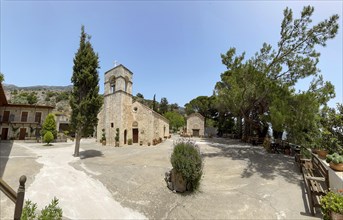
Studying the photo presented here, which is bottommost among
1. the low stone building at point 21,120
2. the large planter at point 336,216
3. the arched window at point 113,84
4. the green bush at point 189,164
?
the large planter at point 336,216

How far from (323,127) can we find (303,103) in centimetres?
315

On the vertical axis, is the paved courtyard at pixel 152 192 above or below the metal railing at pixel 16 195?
below

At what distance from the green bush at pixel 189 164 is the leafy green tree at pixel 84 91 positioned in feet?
26.4

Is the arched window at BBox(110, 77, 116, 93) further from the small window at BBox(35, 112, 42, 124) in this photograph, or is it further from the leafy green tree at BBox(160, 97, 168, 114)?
the leafy green tree at BBox(160, 97, 168, 114)

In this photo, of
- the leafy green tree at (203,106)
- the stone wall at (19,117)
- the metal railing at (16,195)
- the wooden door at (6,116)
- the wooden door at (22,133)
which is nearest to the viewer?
the metal railing at (16,195)

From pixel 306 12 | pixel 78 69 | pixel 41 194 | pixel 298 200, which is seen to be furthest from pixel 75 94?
pixel 306 12

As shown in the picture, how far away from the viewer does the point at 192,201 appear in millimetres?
7148

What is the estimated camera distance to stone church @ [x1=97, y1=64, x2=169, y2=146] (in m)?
21.3

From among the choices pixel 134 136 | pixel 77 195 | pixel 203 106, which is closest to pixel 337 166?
pixel 77 195

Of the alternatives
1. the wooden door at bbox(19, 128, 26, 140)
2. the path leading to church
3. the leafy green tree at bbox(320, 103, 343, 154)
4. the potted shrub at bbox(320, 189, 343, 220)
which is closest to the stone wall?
the wooden door at bbox(19, 128, 26, 140)

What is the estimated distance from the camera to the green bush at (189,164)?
786 centimetres

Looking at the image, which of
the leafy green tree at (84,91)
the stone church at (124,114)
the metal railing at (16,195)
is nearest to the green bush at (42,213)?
the metal railing at (16,195)

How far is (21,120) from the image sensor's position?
26.3 metres

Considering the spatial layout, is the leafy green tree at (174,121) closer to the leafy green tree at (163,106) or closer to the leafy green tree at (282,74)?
the leafy green tree at (163,106)
